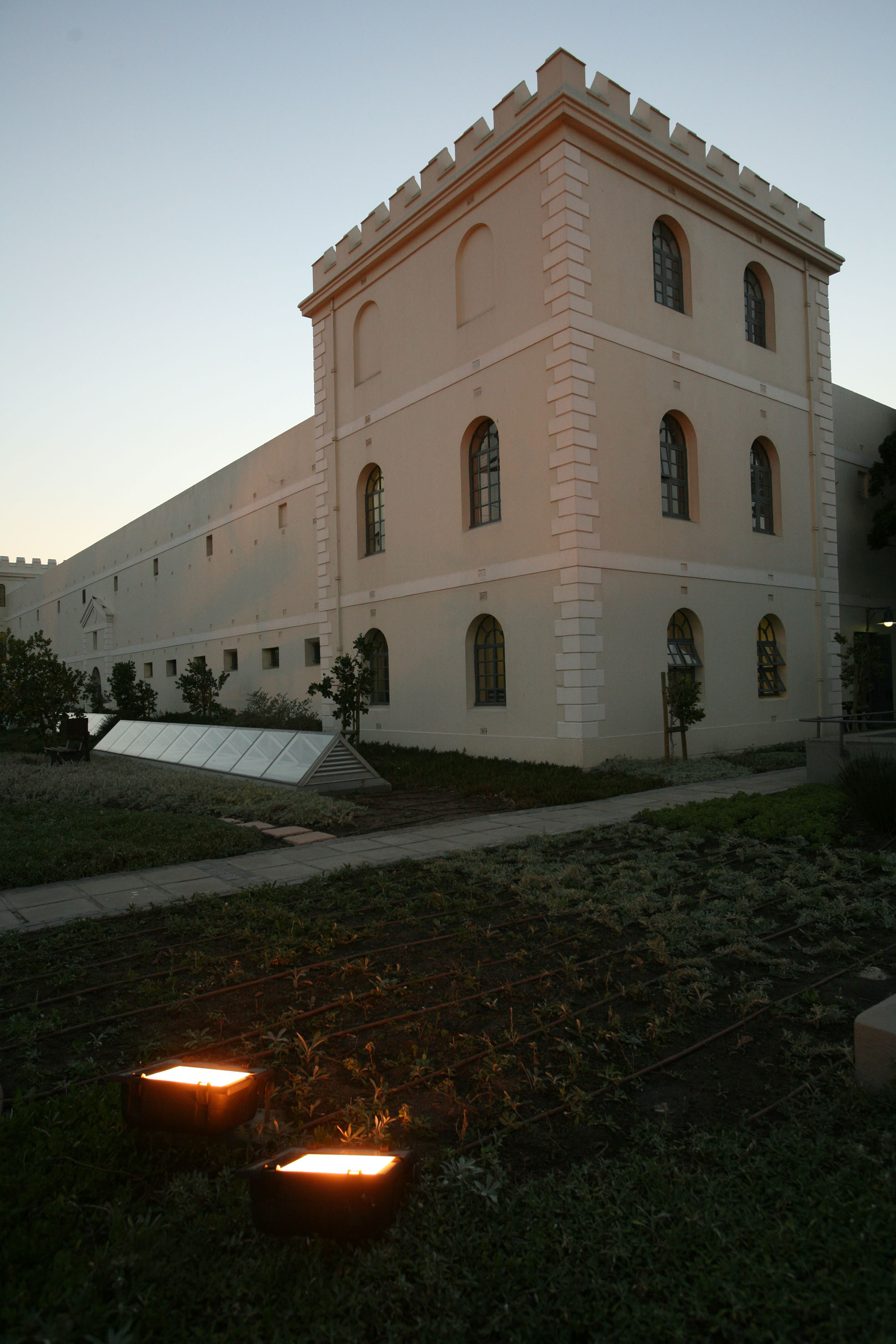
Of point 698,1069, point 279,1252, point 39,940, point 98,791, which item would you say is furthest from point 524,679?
point 279,1252

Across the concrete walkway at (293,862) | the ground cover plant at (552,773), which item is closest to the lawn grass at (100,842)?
the concrete walkway at (293,862)

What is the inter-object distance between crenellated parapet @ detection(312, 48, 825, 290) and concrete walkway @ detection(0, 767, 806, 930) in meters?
11.8

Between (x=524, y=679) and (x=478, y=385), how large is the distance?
581 cm

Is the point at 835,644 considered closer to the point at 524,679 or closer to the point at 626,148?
the point at 524,679

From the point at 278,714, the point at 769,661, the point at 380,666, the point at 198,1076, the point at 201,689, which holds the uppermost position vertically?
the point at 380,666

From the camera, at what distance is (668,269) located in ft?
52.1

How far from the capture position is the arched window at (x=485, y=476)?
1555cm

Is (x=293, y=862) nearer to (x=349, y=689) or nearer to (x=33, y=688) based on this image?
(x=349, y=689)

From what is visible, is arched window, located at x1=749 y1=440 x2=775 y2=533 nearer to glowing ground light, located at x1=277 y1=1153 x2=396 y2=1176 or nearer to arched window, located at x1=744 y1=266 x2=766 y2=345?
arched window, located at x1=744 y1=266 x2=766 y2=345

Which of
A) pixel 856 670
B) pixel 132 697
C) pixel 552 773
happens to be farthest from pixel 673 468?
pixel 132 697

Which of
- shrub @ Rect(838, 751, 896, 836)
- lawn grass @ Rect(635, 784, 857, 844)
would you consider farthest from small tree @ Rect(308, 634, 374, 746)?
shrub @ Rect(838, 751, 896, 836)

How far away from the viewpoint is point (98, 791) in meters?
11.4

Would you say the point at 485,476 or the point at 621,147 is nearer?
the point at 621,147

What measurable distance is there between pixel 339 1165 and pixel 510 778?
33.4 feet
